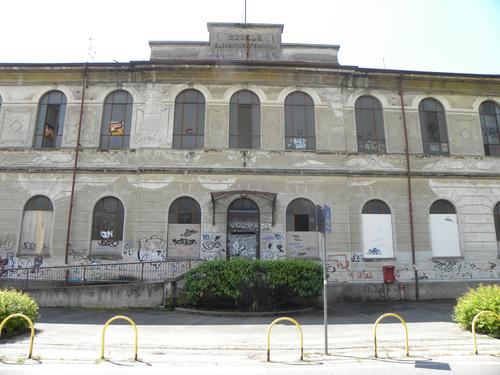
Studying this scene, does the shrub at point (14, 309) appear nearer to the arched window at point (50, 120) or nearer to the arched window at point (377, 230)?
the arched window at point (50, 120)

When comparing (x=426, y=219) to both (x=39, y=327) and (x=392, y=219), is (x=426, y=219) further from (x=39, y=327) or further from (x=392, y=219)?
(x=39, y=327)

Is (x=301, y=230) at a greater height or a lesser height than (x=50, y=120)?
lesser

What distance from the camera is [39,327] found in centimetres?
1027

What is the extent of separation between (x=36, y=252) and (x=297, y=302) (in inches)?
460

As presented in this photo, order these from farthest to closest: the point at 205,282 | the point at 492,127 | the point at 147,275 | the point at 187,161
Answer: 1. the point at 492,127
2. the point at 187,161
3. the point at 147,275
4. the point at 205,282

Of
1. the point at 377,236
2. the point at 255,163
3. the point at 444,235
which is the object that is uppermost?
the point at 255,163

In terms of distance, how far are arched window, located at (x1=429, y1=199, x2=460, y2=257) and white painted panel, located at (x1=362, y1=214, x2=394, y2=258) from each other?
2.07m

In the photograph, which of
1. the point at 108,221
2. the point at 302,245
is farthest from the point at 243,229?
the point at 108,221

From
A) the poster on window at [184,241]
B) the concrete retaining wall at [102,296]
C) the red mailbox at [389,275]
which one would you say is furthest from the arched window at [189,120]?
the red mailbox at [389,275]

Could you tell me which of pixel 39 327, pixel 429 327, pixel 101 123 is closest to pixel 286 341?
pixel 429 327

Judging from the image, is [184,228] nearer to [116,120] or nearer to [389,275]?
[116,120]

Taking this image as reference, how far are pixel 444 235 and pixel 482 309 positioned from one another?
855 cm

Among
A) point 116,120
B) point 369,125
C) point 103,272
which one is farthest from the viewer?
point 369,125

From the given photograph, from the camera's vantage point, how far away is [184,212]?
1636cm
